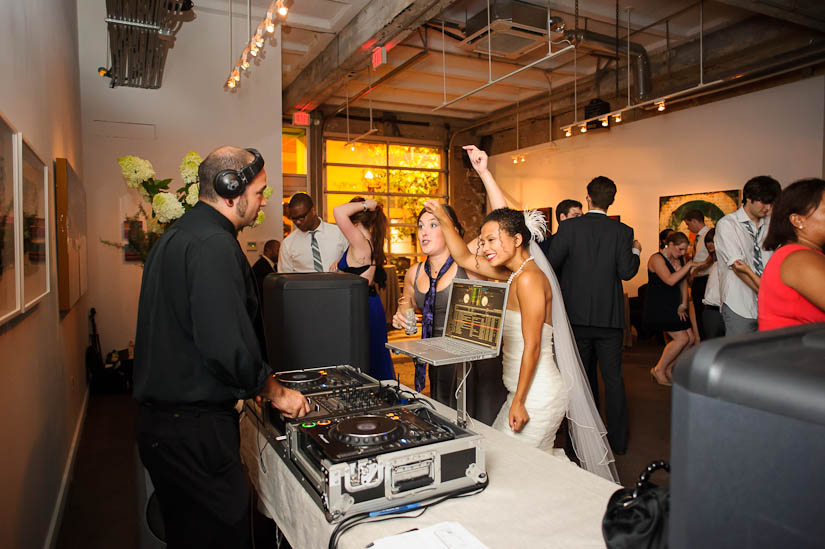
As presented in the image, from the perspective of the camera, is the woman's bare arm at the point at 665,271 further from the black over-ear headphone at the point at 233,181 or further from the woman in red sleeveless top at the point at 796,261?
the black over-ear headphone at the point at 233,181

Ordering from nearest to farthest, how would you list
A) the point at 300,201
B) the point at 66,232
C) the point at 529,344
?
the point at 529,344 → the point at 66,232 → the point at 300,201

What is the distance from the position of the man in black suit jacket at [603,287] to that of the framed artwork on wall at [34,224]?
9.70 feet

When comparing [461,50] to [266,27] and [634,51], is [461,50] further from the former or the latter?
[266,27]

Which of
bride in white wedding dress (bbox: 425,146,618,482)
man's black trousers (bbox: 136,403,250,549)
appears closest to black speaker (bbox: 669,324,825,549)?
man's black trousers (bbox: 136,403,250,549)

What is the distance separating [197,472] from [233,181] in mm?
831

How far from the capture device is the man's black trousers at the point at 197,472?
1523mm

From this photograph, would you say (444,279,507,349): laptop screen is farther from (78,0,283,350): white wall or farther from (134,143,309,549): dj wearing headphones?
(78,0,283,350): white wall

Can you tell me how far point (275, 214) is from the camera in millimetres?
5996

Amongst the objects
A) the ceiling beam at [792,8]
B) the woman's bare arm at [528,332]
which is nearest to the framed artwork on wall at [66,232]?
the woman's bare arm at [528,332]

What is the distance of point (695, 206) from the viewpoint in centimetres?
756

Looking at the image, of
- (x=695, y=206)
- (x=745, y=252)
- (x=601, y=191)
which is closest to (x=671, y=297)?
(x=745, y=252)

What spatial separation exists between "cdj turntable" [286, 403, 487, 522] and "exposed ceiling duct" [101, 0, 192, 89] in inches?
144

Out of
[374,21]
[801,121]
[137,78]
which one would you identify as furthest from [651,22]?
[137,78]

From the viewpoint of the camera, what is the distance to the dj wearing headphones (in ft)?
4.79
